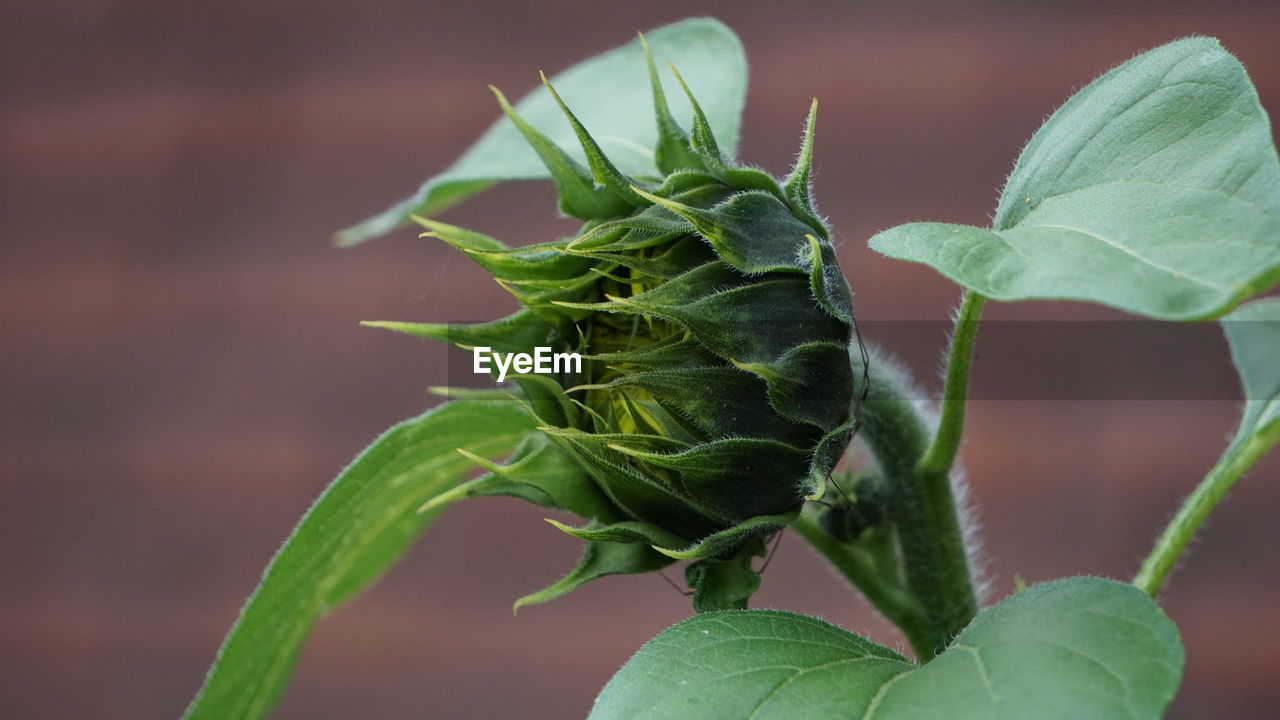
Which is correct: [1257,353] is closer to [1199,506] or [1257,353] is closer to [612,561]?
[1199,506]

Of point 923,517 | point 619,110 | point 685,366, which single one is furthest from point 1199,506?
point 619,110

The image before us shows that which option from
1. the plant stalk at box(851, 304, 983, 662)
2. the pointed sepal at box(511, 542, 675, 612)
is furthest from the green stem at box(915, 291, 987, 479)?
the pointed sepal at box(511, 542, 675, 612)

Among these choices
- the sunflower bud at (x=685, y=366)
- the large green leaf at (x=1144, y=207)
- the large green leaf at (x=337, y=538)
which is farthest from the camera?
the large green leaf at (x=337, y=538)

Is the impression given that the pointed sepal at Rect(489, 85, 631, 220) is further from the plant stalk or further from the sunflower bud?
the plant stalk

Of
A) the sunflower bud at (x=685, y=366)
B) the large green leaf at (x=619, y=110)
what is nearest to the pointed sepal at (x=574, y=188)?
the sunflower bud at (x=685, y=366)

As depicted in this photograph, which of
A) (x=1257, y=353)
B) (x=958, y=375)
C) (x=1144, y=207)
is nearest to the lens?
(x=1144, y=207)

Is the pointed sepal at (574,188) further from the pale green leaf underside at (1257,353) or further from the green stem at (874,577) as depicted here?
the pale green leaf underside at (1257,353)

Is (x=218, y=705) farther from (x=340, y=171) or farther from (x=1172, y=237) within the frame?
(x=340, y=171)

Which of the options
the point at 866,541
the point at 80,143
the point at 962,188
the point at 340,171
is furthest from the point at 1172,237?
the point at 80,143
